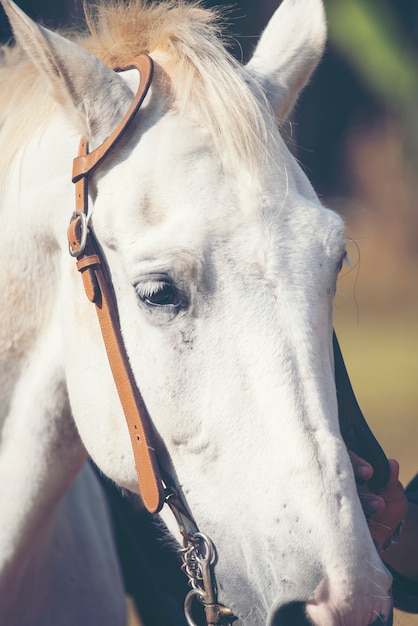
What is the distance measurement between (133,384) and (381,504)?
0.57 m

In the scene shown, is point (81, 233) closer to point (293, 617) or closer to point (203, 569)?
point (203, 569)

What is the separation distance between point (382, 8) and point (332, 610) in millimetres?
6401

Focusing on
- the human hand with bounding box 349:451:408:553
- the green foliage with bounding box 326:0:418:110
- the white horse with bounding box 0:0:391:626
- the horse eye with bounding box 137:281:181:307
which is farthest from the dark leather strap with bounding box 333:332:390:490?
the green foliage with bounding box 326:0:418:110

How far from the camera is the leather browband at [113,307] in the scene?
1.16 metres

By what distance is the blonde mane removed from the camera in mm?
1191

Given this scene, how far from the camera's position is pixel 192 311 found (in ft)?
3.66

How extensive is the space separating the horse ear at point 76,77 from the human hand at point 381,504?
81 centimetres

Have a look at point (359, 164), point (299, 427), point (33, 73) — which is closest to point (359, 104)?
point (359, 164)

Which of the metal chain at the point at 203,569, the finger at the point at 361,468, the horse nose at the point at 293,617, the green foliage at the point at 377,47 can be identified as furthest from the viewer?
the green foliage at the point at 377,47

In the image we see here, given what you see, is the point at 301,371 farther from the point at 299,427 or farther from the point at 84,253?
the point at 84,253

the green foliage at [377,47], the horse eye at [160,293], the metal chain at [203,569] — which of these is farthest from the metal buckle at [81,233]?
the green foliage at [377,47]

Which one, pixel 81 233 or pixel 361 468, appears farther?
pixel 361 468

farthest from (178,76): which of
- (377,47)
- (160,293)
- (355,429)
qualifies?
(377,47)

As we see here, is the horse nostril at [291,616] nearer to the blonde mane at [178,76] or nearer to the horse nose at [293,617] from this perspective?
the horse nose at [293,617]
